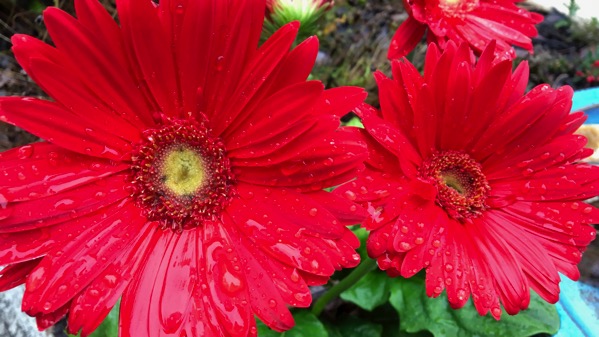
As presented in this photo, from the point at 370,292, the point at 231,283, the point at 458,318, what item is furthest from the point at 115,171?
the point at 458,318

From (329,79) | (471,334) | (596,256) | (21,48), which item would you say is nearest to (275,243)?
(21,48)

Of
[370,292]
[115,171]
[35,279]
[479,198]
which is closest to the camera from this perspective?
[35,279]

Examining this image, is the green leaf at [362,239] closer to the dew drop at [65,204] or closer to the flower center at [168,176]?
the flower center at [168,176]

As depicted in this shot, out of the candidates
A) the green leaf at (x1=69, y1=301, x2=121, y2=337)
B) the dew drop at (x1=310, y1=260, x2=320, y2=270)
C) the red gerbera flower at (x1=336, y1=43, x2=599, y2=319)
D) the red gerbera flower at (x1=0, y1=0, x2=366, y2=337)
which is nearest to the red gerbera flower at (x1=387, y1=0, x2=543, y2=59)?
the red gerbera flower at (x1=336, y1=43, x2=599, y2=319)

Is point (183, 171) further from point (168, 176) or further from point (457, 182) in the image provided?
point (457, 182)

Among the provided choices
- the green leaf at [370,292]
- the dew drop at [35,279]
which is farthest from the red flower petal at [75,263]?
the green leaf at [370,292]

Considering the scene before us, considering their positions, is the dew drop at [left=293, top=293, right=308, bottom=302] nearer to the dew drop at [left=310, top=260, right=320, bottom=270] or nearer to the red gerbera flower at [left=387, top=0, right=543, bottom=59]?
the dew drop at [left=310, top=260, right=320, bottom=270]
